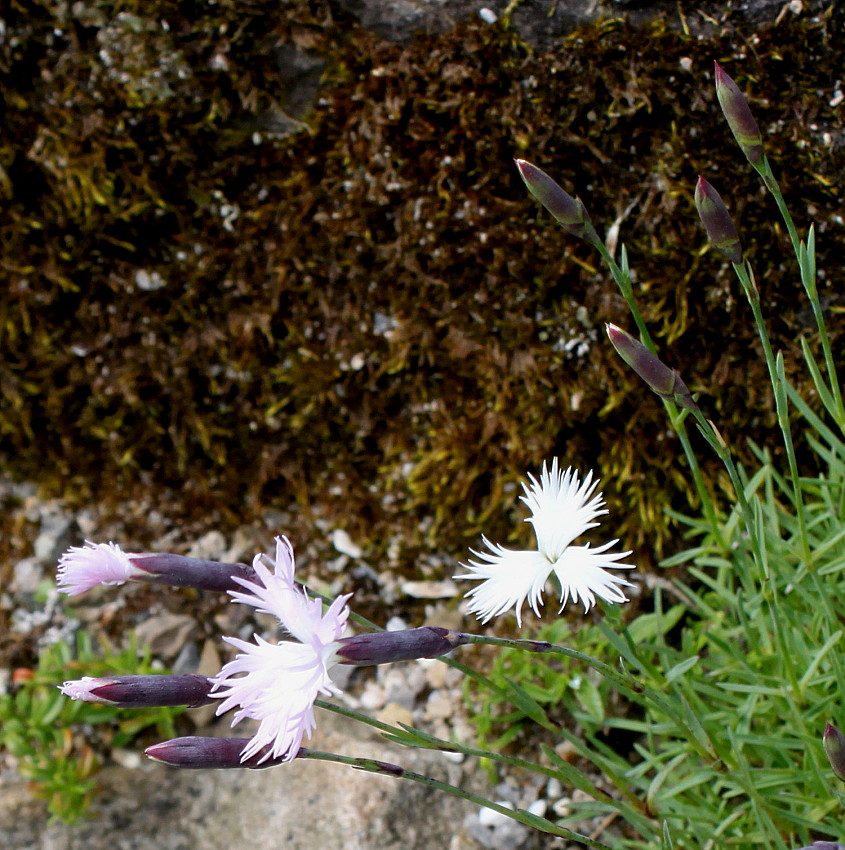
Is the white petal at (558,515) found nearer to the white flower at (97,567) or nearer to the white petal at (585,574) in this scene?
the white petal at (585,574)

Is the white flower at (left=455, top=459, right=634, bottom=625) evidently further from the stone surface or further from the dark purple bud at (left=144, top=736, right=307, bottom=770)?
the stone surface

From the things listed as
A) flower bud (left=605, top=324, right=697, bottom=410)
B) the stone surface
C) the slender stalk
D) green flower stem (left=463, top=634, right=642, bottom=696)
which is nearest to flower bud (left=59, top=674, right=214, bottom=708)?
the slender stalk

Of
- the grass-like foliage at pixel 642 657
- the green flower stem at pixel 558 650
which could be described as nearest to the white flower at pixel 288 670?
the grass-like foliage at pixel 642 657

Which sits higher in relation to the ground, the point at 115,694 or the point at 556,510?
the point at 556,510

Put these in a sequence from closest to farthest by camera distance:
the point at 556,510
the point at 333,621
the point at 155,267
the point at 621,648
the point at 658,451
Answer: the point at 333,621 → the point at 556,510 → the point at 621,648 → the point at 658,451 → the point at 155,267

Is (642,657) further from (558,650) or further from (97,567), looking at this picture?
(97,567)

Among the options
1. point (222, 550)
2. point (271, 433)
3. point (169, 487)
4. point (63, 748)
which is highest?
point (271, 433)

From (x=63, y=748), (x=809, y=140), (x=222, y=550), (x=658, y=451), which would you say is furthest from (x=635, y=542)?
(x=63, y=748)

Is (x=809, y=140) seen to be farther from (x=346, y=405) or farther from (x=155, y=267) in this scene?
(x=155, y=267)
